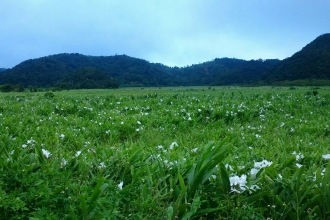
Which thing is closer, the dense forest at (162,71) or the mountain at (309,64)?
the mountain at (309,64)

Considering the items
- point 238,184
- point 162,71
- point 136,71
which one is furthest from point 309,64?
point 238,184

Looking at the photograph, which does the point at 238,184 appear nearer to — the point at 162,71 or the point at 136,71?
the point at 136,71

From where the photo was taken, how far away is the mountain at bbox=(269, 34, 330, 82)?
6309 centimetres

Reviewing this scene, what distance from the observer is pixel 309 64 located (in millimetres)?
65938

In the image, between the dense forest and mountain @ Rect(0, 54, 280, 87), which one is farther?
mountain @ Rect(0, 54, 280, 87)

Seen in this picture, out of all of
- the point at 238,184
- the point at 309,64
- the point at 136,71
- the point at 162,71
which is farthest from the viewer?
the point at 162,71

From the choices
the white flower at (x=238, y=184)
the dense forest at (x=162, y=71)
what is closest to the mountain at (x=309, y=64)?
the dense forest at (x=162, y=71)

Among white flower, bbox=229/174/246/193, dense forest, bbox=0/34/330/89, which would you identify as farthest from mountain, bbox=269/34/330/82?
white flower, bbox=229/174/246/193

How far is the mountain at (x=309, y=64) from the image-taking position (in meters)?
63.1

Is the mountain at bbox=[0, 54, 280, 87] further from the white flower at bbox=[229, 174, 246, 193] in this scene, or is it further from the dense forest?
the white flower at bbox=[229, 174, 246, 193]

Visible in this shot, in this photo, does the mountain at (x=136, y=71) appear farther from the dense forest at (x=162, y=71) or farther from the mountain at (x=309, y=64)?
the mountain at (x=309, y=64)

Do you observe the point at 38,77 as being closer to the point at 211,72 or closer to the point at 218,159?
the point at 211,72

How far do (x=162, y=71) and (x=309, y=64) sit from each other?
145 ft

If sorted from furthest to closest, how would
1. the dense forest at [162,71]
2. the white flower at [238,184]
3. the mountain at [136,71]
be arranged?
the mountain at [136,71], the dense forest at [162,71], the white flower at [238,184]
